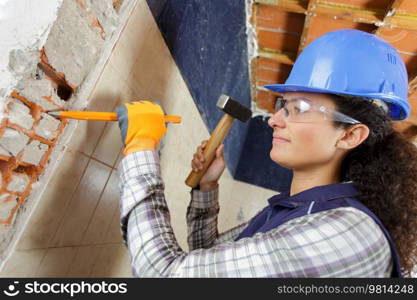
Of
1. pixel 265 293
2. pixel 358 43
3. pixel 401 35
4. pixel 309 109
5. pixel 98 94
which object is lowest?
pixel 265 293

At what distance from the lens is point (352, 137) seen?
1114mm

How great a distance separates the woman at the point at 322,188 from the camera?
78 centimetres

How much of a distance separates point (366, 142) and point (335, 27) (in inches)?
93.4

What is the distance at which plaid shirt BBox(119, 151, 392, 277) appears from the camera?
0.76 meters

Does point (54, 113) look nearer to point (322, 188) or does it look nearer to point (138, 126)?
point (138, 126)

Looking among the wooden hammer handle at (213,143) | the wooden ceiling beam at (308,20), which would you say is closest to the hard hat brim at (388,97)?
the wooden hammer handle at (213,143)

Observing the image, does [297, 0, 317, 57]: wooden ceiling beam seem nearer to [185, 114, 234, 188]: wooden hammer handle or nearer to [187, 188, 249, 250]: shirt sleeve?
[185, 114, 234, 188]: wooden hammer handle

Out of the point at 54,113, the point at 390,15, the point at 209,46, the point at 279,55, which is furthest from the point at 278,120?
the point at 279,55

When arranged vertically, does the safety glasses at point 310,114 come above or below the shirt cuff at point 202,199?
above

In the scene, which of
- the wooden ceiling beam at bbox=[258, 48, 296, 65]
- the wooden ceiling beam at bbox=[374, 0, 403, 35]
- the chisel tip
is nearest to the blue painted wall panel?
the wooden ceiling beam at bbox=[258, 48, 296, 65]

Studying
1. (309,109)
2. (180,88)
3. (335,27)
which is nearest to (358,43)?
(309,109)

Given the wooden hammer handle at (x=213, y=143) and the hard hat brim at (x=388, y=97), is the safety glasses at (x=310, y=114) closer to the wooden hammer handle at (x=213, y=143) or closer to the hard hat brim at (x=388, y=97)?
the hard hat brim at (x=388, y=97)

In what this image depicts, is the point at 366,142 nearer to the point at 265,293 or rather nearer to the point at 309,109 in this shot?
the point at 309,109

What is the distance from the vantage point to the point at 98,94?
4.13 ft
